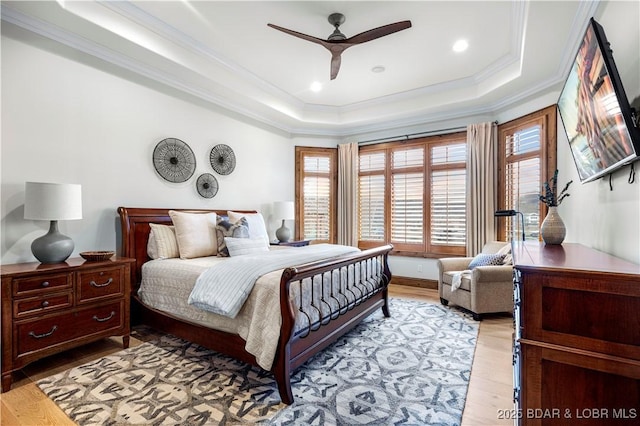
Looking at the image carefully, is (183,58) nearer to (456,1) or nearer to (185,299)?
(185,299)

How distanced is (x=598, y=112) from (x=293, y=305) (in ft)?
7.71

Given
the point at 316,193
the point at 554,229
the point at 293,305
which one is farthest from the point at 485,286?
the point at 316,193

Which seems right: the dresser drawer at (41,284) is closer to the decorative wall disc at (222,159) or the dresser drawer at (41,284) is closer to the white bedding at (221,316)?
the white bedding at (221,316)

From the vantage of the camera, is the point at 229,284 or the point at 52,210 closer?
the point at 229,284

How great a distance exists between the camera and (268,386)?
221cm

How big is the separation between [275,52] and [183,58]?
1.10 m

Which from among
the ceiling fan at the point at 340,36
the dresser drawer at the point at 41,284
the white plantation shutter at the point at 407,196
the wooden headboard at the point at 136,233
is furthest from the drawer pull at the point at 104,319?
the white plantation shutter at the point at 407,196

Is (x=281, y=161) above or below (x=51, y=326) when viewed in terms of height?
above

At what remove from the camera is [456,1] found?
2852mm

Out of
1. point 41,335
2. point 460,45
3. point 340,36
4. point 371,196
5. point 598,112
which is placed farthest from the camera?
point 371,196

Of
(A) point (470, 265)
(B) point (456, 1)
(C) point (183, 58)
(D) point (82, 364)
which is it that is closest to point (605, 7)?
(B) point (456, 1)

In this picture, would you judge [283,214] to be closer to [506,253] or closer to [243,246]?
[243,246]

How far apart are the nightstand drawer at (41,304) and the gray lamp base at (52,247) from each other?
0.34 meters

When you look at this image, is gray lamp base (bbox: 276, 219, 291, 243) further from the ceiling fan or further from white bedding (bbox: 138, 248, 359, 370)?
the ceiling fan
